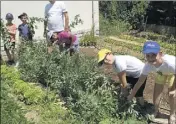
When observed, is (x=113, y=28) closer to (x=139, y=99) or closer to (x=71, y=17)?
(x=71, y=17)

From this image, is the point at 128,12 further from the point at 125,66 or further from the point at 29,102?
the point at 125,66

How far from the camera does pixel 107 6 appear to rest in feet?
50.9

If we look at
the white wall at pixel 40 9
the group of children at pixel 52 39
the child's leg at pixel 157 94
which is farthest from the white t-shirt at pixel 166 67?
the white wall at pixel 40 9

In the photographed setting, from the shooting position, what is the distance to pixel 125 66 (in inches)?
208

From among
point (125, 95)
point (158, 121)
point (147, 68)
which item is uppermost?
point (147, 68)

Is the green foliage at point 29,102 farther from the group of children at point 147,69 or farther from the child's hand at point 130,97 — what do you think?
the group of children at point 147,69

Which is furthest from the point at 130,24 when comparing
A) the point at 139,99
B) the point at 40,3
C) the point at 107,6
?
the point at 139,99

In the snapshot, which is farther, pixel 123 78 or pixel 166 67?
pixel 123 78

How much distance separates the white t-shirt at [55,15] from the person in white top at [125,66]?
3143 millimetres

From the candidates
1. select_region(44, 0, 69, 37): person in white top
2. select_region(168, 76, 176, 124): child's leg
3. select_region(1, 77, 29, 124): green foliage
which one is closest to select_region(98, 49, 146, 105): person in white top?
select_region(168, 76, 176, 124): child's leg

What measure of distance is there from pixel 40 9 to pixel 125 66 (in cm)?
670

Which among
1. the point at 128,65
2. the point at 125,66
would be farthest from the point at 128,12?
the point at 125,66

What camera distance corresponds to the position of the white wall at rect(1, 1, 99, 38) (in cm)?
1091

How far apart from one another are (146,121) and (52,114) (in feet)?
4.28
